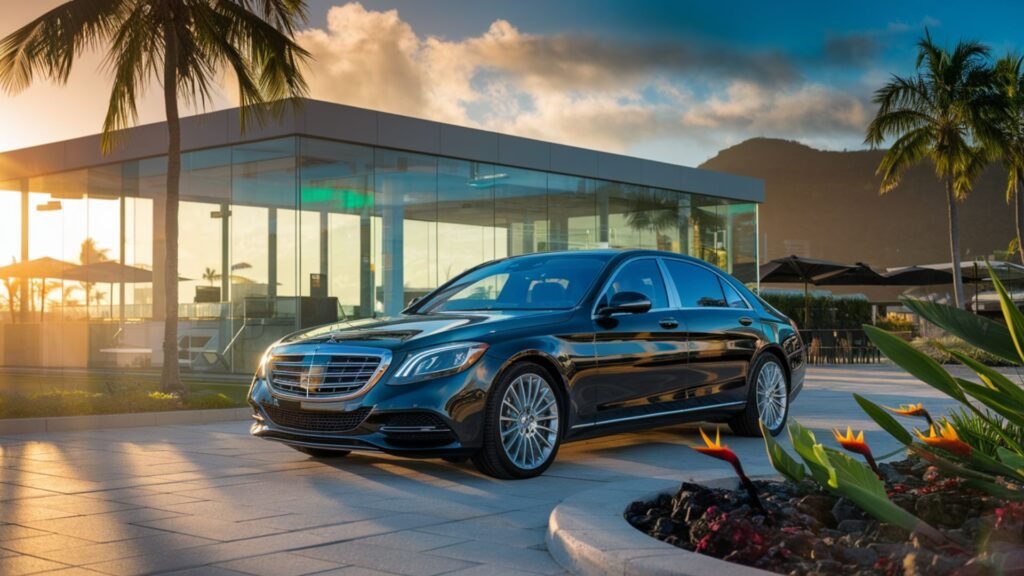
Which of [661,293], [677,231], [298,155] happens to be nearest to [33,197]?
[298,155]

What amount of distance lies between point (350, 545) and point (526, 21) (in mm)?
16854

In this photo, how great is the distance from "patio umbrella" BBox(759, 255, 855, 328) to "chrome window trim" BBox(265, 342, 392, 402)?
73.7ft

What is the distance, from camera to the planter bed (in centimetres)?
385

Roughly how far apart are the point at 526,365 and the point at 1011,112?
91.0ft

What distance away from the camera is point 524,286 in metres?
8.71

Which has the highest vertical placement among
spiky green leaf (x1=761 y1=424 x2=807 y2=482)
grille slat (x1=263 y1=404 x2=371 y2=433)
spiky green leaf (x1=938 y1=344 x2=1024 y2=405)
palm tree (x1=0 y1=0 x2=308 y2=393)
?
palm tree (x1=0 y1=0 x2=308 y2=393)

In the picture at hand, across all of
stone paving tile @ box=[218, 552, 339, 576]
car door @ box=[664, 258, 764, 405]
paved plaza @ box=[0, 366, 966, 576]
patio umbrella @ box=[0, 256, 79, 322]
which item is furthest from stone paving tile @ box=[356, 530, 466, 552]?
patio umbrella @ box=[0, 256, 79, 322]

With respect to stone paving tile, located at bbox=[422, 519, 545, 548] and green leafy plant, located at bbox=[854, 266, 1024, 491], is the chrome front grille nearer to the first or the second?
stone paving tile, located at bbox=[422, 519, 545, 548]

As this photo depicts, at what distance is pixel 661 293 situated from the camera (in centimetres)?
920

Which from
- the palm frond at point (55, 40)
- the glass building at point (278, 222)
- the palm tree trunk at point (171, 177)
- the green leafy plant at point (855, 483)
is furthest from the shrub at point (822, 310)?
the green leafy plant at point (855, 483)

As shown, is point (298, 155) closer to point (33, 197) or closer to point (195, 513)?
point (33, 197)

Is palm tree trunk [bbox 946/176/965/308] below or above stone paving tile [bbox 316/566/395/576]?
above

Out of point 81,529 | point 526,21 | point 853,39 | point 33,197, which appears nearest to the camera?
point 81,529

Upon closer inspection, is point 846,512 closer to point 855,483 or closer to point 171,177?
point 855,483
